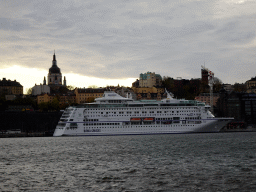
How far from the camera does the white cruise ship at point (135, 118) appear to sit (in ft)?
260

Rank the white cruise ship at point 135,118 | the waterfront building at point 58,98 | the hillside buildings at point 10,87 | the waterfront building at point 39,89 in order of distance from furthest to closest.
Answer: the waterfront building at point 39,89 < the hillside buildings at point 10,87 < the waterfront building at point 58,98 < the white cruise ship at point 135,118

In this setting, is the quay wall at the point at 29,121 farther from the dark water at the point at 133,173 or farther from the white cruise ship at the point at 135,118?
the dark water at the point at 133,173

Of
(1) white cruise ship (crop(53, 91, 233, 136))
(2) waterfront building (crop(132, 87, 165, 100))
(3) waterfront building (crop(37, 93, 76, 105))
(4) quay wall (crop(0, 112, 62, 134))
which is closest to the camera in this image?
(1) white cruise ship (crop(53, 91, 233, 136))

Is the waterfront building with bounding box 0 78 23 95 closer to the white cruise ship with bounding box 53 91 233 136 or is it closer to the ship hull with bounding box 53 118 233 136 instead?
the white cruise ship with bounding box 53 91 233 136

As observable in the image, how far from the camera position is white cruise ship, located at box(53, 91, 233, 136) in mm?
79188

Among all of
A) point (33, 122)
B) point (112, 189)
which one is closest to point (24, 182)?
point (112, 189)

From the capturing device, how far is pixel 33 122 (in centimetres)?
11194

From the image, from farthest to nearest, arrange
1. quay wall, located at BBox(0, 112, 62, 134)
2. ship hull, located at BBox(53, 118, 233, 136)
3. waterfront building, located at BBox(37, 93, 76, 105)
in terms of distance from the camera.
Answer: waterfront building, located at BBox(37, 93, 76, 105), quay wall, located at BBox(0, 112, 62, 134), ship hull, located at BBox(53, 118, 233, 136)

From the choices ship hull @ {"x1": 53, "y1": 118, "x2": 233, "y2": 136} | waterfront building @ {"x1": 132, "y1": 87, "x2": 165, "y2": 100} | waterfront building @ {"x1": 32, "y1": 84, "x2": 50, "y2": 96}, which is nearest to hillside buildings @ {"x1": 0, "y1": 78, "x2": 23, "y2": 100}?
waterfront building @ {"x1": 32, "y1": 84, "x2": 50, "y2": 96}

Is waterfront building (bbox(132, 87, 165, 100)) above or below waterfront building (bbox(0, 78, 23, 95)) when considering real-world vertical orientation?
below

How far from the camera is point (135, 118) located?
80375 millimetres

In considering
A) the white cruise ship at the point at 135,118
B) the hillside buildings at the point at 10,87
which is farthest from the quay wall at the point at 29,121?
the hillside buildings at the point at 10,87

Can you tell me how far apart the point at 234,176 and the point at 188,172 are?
3.08 m

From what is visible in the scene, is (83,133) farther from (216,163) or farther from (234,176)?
(234,176)
